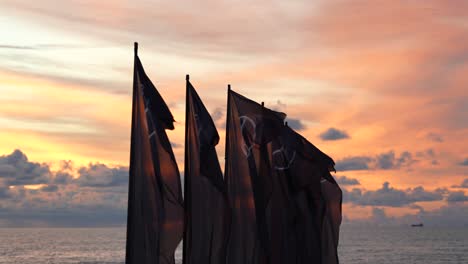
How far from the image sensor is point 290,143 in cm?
3891

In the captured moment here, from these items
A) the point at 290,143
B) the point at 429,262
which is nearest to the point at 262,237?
the point at 290,143

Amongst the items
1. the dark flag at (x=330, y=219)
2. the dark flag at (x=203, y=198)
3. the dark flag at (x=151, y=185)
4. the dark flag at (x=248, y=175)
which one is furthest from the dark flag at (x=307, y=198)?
the dark flag at (x=151, y=185)

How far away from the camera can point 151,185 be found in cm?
2872

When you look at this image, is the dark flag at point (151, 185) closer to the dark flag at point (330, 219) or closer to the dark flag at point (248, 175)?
the dark flag at point (248, 175)

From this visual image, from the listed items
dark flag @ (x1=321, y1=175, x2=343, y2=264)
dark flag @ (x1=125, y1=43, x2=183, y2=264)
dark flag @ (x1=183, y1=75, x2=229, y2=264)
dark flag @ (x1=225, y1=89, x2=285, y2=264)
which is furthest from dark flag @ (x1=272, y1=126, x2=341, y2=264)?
dark flag @ (x1=125, y1=43, x2=183, y2=264)

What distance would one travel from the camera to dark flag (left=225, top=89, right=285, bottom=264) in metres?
33.8

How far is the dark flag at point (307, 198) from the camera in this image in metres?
38.4

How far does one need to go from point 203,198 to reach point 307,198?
426 inches

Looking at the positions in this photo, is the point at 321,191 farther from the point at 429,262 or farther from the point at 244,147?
the point at 429,262

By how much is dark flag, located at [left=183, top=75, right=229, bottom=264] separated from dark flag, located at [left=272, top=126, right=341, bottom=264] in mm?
6921

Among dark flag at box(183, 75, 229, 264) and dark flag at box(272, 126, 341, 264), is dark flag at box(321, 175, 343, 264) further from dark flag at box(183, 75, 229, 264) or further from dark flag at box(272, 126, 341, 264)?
dark flag at box(183, 75, 229, 264)

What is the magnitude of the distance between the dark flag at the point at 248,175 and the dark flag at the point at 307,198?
7.32 ft

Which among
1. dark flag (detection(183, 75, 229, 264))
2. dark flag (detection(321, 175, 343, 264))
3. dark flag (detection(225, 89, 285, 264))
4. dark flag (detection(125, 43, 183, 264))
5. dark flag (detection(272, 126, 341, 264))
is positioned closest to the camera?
dark flag (detection(125, 43, 183, 264))

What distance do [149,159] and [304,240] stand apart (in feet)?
45.0
